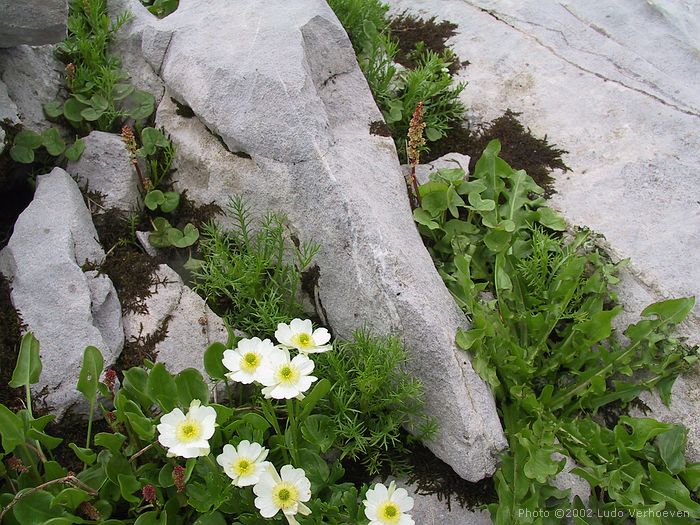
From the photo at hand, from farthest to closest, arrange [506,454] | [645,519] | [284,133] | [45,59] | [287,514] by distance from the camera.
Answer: [45,59] → [284,133] → [506,454] → [645,519] → [287,514]

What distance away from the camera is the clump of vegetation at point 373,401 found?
3014 millimetres

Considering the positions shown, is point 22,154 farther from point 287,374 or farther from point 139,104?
point 287,374

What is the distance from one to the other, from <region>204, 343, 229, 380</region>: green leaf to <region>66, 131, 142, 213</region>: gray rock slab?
1.29 m

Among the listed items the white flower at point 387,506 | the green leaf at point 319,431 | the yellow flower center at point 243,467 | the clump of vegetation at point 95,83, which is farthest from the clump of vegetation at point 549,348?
the clump of vegetation at point 95,83

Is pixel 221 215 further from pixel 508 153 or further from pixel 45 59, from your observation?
pixel 508 153

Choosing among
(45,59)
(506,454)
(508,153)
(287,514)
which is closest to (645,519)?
(506,454)

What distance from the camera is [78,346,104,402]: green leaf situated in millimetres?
2828

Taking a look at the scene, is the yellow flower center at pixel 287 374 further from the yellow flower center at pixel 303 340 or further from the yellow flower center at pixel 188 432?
the yellow flower center at pixel 188 432

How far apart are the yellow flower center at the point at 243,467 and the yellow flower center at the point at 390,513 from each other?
1.74 ft

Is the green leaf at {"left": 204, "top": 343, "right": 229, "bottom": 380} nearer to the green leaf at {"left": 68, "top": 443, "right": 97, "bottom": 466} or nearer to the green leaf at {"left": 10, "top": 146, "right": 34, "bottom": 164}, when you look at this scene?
the green leaf at {"left": 68, "top": 443, "right": 97, "bottom": 466}

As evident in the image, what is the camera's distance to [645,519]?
2857 mm

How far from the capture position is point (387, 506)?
100 inches

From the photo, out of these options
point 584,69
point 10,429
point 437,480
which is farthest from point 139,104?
point 584,69

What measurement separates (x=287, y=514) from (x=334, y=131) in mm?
2199
